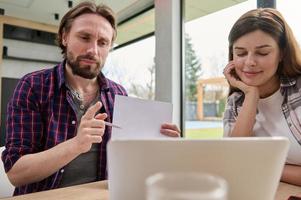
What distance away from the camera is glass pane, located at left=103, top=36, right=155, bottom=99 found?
10.8ft

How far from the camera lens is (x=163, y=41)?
9.73 feet

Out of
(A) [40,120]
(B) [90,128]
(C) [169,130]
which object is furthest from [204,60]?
(B) [90,128]

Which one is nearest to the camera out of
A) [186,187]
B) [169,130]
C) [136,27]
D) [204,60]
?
[186,187]

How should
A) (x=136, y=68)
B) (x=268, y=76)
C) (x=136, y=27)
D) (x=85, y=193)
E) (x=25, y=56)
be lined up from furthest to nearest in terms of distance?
(x=25, y=56), (x=136, y=27), (x=136, y=68), (x=268, y=76), (x=85, y=193)

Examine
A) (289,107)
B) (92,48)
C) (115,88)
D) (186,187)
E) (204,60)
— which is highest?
(204,60)

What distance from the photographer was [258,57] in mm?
1146

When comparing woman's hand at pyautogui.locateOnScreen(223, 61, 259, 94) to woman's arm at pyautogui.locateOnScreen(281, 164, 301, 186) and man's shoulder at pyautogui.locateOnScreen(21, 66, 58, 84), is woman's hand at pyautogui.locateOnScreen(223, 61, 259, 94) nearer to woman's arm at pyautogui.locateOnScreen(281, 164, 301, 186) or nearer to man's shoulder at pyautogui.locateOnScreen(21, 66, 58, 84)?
woman's arm at pyautogui.locateOnScreen(281, 164, 301, 186)

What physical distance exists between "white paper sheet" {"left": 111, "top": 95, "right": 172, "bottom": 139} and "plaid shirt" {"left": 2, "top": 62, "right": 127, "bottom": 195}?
0.39 meters

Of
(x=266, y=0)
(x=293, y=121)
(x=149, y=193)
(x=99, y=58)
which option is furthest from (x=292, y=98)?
(x=266, y=0)

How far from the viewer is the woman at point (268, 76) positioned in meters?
1.11

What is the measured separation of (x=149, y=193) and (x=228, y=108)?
43.0 inches

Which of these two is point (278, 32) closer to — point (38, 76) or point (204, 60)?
point (38, 76)

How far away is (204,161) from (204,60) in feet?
8.06

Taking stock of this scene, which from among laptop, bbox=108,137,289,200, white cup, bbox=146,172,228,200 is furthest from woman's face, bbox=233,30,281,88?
white cup, bbox=146,172,228,200
